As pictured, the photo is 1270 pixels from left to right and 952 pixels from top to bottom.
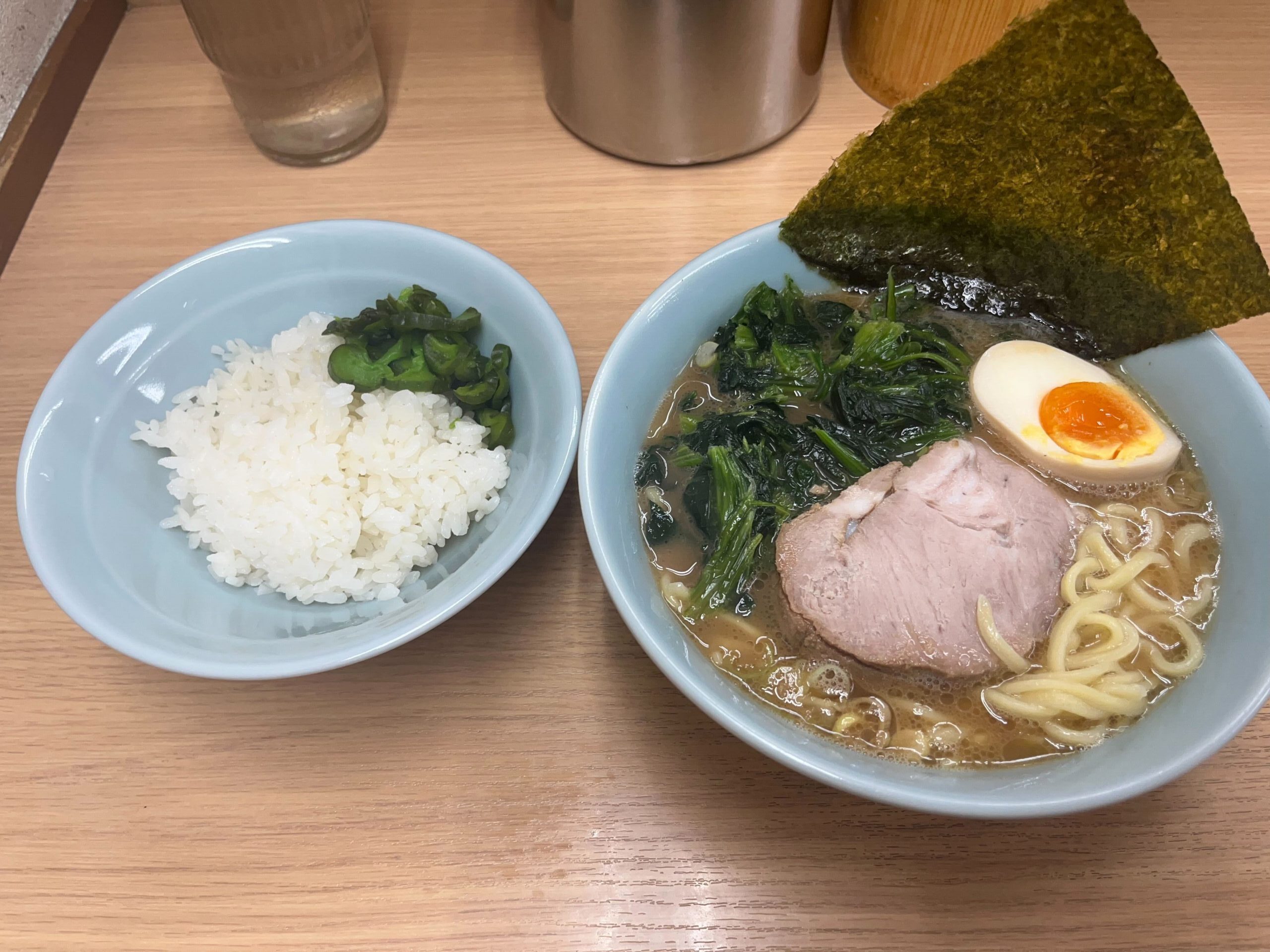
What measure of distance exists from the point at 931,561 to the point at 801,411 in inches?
14.0

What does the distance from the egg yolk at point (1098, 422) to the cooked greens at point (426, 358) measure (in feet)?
3.07

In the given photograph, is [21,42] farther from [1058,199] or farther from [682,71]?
[1058,199]

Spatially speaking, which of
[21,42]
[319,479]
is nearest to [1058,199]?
[319,479]

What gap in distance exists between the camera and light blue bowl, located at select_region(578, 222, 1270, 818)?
A: 0.90 meters

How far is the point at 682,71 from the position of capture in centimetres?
166

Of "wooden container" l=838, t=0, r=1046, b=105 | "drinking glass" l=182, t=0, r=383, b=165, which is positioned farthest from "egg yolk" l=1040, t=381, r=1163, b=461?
"drinking glass" l=182, t=0, r=383, b=165

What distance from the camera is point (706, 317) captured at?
1.39m

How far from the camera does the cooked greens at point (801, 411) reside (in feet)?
4.27

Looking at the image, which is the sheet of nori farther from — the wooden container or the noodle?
the wooden container

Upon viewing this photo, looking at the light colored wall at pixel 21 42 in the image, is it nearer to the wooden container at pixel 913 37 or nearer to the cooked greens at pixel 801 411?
the cooked greens at pixel 801 411

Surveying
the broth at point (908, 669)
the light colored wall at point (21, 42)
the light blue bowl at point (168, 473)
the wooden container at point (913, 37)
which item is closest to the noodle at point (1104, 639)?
the broth at point (908, 669)

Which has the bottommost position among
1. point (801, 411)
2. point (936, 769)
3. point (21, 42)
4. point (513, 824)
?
point (513, 824)

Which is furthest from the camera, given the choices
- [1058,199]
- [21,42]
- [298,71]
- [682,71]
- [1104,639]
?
[21,42]

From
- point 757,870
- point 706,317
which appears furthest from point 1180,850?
point 706,317
